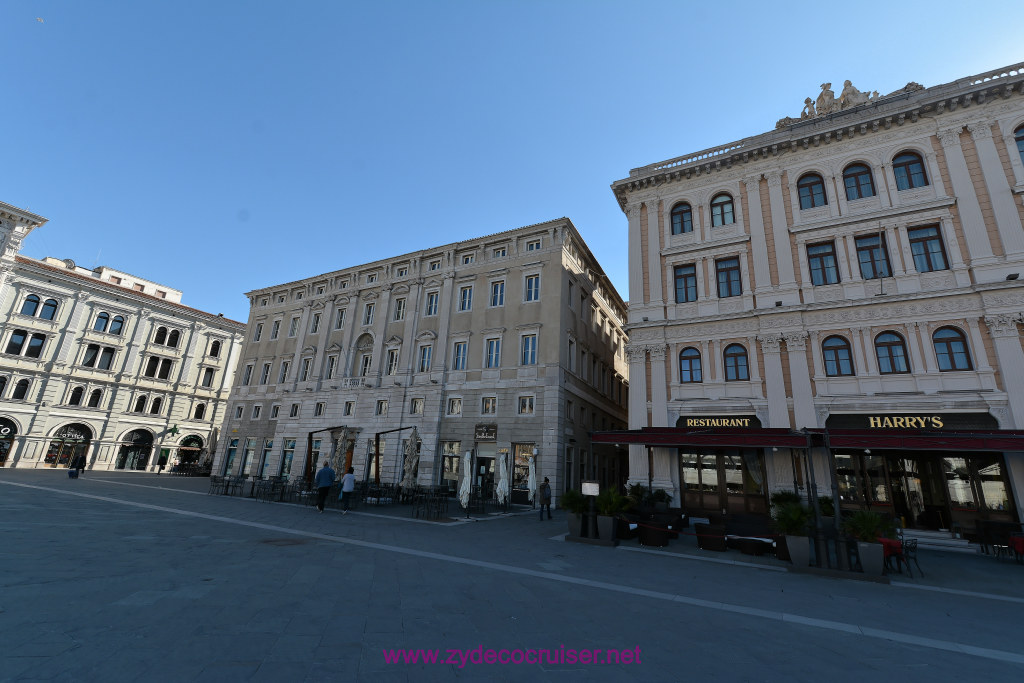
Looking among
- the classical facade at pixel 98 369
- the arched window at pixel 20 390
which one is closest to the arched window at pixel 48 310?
the classical facade at pixel 98 369

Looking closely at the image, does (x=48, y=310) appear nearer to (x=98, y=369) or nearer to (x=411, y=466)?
(x=98, y=369)

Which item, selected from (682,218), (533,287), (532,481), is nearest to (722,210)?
(682,218)

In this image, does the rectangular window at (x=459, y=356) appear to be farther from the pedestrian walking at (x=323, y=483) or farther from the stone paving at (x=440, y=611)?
the stone paving at (x=440, y=611)

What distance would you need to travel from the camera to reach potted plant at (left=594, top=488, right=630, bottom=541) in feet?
43.2

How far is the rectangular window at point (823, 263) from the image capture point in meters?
19.6

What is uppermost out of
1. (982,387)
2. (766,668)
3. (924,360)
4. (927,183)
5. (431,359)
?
(927,183)

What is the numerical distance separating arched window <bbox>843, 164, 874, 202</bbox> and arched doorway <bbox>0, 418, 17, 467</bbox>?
61.0m

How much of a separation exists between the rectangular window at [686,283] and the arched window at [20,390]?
52.7 meters

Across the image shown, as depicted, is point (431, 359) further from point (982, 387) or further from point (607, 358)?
point (982, 387)

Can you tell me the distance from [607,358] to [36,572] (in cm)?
3260

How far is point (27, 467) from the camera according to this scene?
1412 inches

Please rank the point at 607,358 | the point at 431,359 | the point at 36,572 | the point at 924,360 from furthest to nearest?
the point at 607,358 < the point at 431,359 < the point at 924,360 < the point at 36,572

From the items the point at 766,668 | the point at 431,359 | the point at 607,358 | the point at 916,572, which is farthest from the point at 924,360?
the point at 431,359

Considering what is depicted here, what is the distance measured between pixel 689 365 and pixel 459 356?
1487 cm
